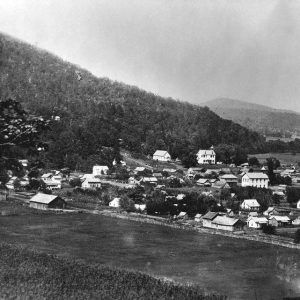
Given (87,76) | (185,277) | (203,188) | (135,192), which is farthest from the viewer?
(87,76)

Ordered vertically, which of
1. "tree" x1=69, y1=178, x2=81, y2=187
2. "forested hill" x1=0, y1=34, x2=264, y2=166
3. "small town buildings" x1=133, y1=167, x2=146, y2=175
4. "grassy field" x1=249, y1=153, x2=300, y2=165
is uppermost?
"forested hill" x1=0, y1=34, x2=264, y2=166

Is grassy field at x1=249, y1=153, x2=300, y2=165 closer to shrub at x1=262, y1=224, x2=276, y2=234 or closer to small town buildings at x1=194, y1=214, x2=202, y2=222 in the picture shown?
small town buildings at x1=194, y1=214, x2=202, y2=222

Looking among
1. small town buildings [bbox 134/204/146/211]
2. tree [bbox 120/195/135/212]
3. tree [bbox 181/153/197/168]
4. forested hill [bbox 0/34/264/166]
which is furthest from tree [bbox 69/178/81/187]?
tree [bbox 181/153/197/168]

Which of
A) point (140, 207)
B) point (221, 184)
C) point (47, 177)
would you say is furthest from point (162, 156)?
point (140, 207)

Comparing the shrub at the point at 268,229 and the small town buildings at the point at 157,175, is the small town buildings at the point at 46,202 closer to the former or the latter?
the small town buildings at the point at 157,175

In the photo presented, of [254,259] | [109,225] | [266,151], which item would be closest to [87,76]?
[266,151]

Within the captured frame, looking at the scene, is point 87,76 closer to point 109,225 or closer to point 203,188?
point 203,188

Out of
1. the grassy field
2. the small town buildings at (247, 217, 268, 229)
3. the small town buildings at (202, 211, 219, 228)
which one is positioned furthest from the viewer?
the grassy field
